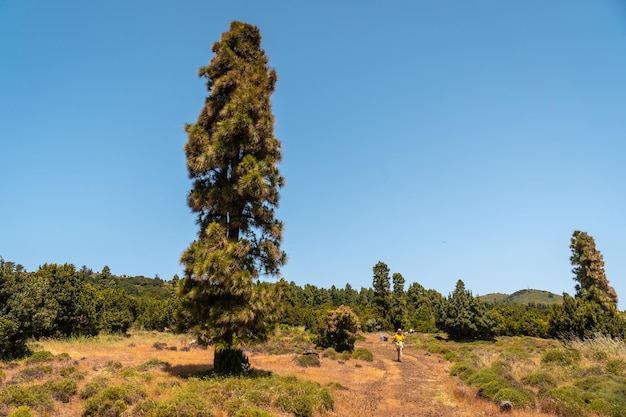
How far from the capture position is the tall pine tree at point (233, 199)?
45.5 feet

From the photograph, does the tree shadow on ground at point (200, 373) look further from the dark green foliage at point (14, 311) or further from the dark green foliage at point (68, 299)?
the dark green foliage at point (68, 299)

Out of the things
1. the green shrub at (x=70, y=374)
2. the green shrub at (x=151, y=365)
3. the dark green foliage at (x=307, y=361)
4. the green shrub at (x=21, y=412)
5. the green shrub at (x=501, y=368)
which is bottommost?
the dark green foliage at (x=307, y=361)

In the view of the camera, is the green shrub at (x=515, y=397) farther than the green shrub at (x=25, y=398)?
Yes

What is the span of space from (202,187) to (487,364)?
1785 centimetres

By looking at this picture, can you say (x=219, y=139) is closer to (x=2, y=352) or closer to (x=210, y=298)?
(x=210, y=298)

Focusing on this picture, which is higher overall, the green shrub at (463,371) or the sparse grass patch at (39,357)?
the sparse grass patch at (39,357)

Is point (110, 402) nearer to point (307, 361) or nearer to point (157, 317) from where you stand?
point (307, 361)

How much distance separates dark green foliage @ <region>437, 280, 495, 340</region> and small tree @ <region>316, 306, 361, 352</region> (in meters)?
21.5

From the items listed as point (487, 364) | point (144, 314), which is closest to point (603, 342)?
point (487, 364)

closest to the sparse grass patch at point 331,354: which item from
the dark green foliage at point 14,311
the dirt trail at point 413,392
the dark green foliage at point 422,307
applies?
the dirt trail at point 413,392

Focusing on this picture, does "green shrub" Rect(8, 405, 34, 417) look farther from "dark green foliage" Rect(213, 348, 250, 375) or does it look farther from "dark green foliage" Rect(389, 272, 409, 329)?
"dark green foliage" Rect(389, 272, 409, 329)

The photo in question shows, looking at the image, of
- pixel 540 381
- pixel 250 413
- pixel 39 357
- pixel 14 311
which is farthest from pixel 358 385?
pixel 14 311

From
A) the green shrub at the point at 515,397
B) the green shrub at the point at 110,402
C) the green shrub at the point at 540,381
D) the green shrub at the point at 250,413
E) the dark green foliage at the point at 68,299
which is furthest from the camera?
the dark green foliage at the point at 68,299

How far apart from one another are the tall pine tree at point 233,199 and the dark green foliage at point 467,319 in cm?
3498
